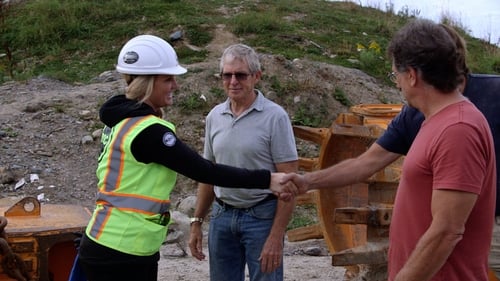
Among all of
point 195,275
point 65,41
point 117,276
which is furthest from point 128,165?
point 65,41

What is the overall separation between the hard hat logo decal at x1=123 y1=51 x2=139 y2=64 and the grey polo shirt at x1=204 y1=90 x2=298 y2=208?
0.83m

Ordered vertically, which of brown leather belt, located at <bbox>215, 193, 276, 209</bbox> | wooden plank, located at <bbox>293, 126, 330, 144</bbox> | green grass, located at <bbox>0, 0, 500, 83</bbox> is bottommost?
green grass, located at <bbox>0, 0, 500, 83</bbox>

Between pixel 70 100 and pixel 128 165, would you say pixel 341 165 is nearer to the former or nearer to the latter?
pixel 128 165

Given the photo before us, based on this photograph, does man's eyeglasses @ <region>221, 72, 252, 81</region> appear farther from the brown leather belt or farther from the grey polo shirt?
the brown leather belt

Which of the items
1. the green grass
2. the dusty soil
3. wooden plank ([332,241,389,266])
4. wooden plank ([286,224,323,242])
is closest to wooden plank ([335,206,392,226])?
wooden plank ([332,241,389,266])

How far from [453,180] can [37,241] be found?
2129 mm

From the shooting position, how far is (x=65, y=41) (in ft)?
49.3

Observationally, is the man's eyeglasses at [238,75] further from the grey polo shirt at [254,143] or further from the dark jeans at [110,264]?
the dark jeans at [110,264]

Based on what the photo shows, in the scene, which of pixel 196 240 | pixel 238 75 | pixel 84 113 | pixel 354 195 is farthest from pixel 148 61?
pixel 84 113

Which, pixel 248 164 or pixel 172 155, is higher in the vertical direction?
pixel 172 155

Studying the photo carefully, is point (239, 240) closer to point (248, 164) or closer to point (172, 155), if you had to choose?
point (248, 164)

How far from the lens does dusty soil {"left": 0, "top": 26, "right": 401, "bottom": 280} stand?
10.1 metres

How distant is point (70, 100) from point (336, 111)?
Answer: 3579mm

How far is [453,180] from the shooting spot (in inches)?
114
